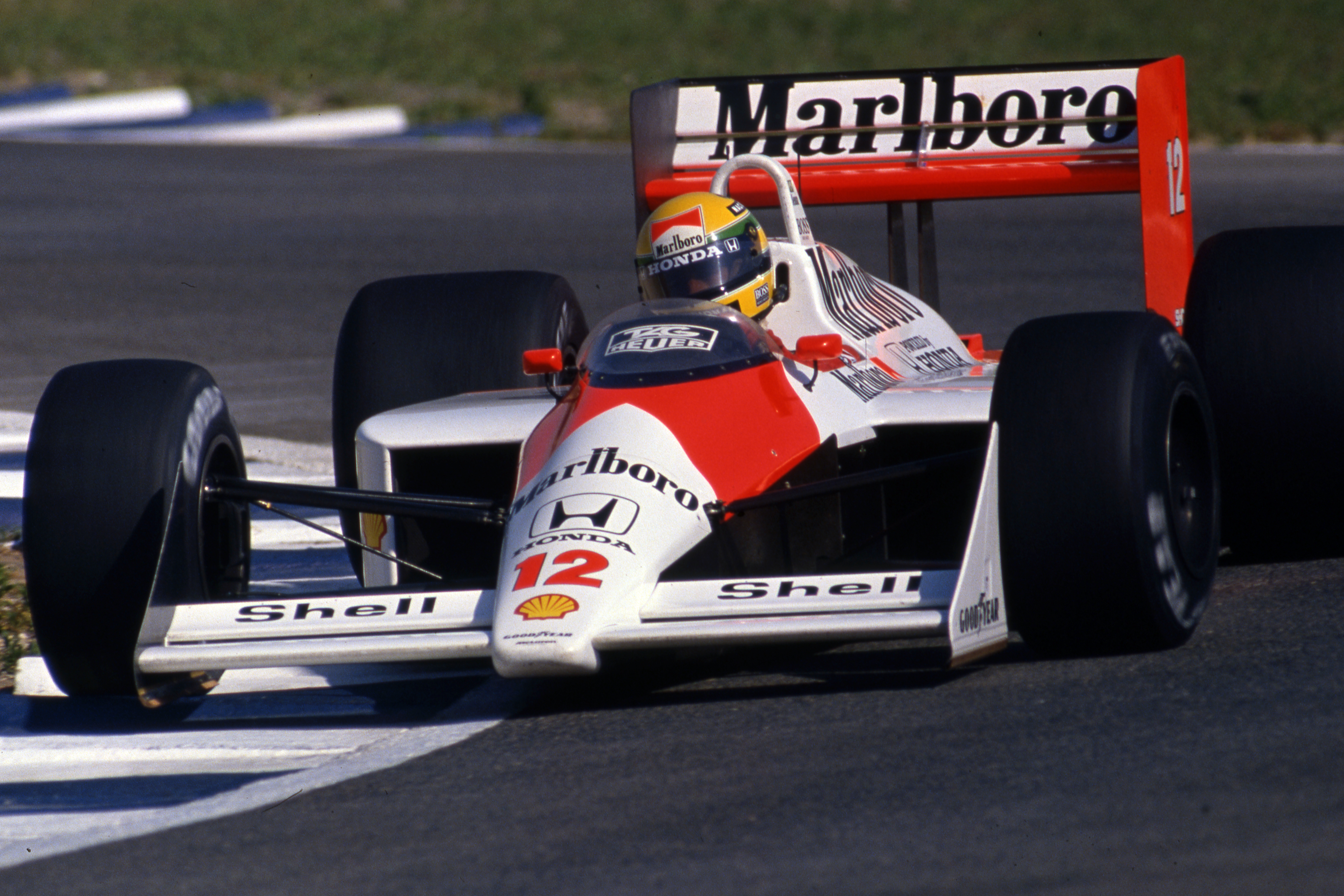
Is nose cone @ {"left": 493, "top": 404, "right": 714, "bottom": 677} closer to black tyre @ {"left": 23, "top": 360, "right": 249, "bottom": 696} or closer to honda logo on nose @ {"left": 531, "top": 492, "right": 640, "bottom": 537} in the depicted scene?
honda logo on nose @ {"left": 531, "top": 492, "right": 640, "bottom": 537}

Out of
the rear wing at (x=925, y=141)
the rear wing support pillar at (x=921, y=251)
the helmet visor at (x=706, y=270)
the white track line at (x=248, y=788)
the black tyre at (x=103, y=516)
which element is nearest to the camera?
the white track line at (x=248, y=788)

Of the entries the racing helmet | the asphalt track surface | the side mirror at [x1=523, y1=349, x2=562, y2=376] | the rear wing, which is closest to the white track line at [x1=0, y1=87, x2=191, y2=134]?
the rear wing

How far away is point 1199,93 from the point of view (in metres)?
22.7

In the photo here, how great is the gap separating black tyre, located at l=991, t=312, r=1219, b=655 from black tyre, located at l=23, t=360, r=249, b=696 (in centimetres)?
193

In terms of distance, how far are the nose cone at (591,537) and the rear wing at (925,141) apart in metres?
2.55

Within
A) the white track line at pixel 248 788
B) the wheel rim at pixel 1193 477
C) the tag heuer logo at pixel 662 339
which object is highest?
the tag heuer logo at pixel 662 339

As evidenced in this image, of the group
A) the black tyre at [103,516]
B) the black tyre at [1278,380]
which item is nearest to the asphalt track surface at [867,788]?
the black tyre at [1278,380]

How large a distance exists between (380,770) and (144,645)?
0.72 meters

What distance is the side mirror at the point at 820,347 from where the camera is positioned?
5.25m

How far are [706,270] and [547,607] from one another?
5.56 feet

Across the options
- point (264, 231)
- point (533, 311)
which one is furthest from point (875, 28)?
point (533, 311)

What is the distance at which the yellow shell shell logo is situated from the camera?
435cm

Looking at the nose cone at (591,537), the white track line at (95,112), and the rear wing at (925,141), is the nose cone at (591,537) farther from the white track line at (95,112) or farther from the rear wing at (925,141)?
the white track line at (95,112)

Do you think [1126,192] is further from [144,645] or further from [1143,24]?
[1143,24]
